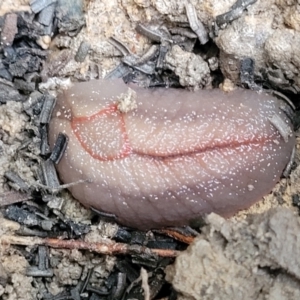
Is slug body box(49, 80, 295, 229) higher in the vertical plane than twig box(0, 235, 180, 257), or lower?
higher

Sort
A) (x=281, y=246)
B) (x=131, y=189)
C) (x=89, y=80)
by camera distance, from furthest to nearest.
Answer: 1. (x=89, y=80)
2. (x=131, y=189)
3. (x=281, y=246)

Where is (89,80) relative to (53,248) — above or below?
above

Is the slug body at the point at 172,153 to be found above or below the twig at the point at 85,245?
above

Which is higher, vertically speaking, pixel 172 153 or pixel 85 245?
pixel 172 153

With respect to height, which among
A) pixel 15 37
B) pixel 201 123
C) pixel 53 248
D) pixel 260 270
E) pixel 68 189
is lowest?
pixel 53 248

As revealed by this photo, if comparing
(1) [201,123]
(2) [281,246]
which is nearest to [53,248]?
(1) [201,123]

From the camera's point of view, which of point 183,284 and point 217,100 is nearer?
point 183,284

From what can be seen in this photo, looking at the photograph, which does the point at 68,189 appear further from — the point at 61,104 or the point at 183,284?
the point at 183,284

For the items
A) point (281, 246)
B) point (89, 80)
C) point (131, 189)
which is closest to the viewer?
point (281, 246)
